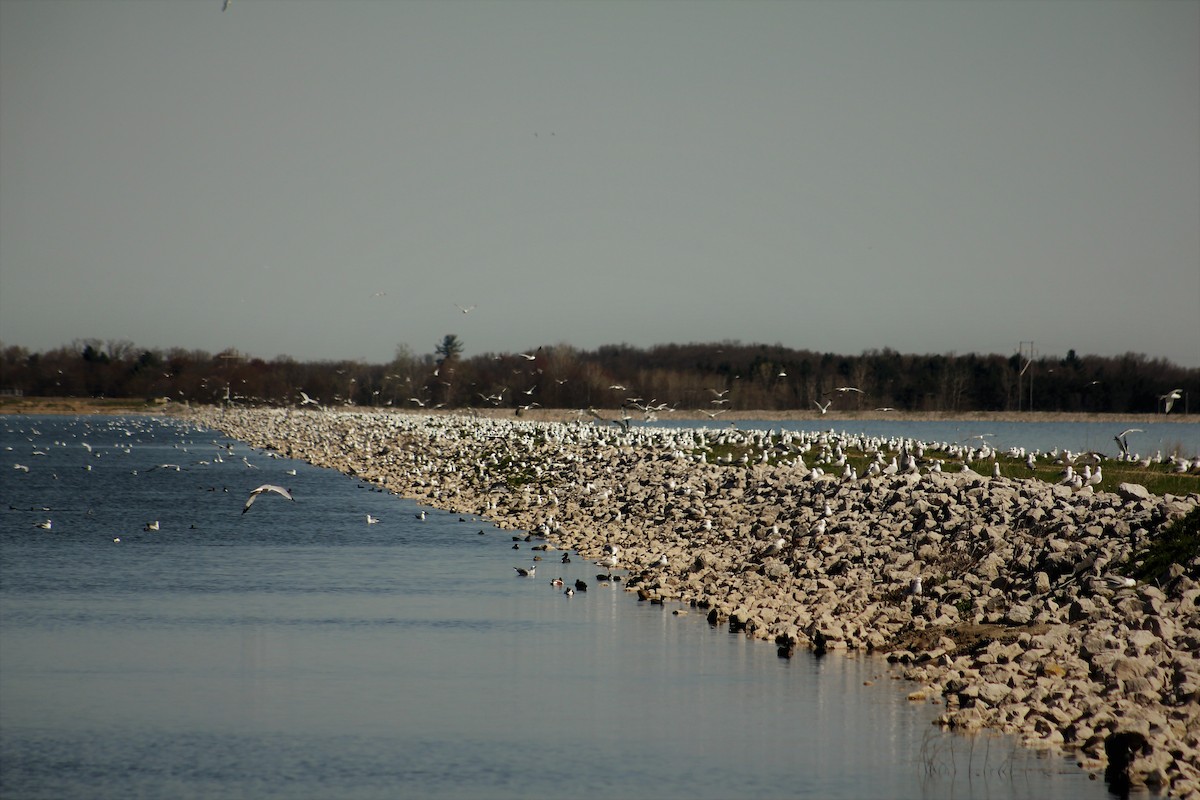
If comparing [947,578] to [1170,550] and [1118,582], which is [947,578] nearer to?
[1118,582]

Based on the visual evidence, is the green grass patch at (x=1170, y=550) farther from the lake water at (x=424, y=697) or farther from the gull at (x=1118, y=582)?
the lake water at (x=424, y=697)

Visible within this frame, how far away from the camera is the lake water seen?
441 inches

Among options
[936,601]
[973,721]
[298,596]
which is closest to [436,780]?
[973,721]

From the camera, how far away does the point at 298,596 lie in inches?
821

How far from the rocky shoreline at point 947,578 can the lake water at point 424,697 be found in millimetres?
609

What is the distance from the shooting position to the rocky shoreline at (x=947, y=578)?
40.1 feet

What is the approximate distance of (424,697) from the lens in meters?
14.0

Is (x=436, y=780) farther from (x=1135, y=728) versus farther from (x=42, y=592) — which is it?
(x=42, y=592)

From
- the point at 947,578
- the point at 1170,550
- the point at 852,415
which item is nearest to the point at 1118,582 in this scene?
the point at 1170,550

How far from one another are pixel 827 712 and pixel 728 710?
0.99 meters

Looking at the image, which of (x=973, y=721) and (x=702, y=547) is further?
(x=702, y=547)

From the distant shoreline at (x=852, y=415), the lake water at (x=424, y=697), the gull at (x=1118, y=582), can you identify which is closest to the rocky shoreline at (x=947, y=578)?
the gull at (x=1118, y=582)

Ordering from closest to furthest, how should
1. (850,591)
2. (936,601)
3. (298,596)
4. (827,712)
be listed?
(827,712) < (936,601) < (850,591) < (298,596)

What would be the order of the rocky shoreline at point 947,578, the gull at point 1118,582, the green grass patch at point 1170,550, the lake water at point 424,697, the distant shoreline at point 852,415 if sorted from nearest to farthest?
the lake water at point 424,697 → the rocky shoreline at point 947,578 → the gull at point 1118,582 → the green grass patch at point 1170,550 → the distant shoreline at point 852,415
